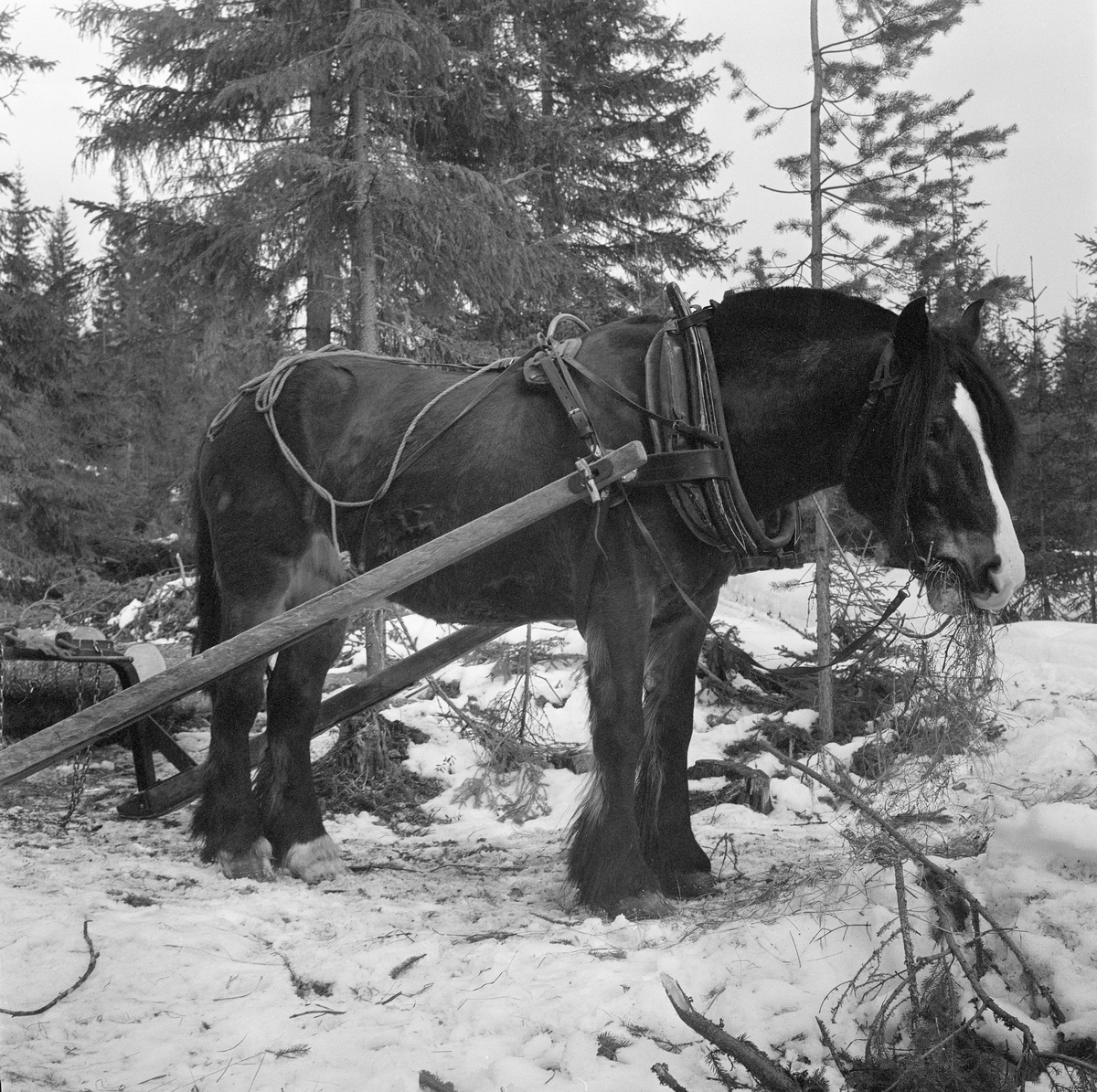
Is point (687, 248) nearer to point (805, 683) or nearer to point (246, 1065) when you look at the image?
point (805, 683)

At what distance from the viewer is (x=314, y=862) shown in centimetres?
406

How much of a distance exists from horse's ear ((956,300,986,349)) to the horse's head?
7 centimetres

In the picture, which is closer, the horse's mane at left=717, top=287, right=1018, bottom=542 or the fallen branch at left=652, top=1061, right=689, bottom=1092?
the fallen branch at left=652, top=1061, right=689, bottom=1092

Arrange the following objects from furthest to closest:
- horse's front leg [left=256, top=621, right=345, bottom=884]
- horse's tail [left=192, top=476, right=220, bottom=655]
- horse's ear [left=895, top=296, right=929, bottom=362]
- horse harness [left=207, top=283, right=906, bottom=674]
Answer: horse's tail [left=192, top=476, right=220, bottom=655], horse's front leg [left=256, top=621, right=345, bottom=884], horse harness [left=207, top=283, right=906, bottom=674], horse's ear [left=895, top=296, right=929, bottom=362]

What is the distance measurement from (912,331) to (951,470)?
0.44m

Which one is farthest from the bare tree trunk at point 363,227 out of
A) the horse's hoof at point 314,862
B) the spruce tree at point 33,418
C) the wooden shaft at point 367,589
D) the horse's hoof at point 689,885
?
the spruce tree at point 33,418

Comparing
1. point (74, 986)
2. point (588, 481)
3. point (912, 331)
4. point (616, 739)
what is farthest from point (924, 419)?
point (74, 986)

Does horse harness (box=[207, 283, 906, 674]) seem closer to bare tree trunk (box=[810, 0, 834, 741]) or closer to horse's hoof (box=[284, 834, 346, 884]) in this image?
horse's hoof (box=[284, 834, 346, 884])

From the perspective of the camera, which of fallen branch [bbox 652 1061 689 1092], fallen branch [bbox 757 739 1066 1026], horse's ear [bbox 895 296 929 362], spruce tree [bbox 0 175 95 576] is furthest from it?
spruce tree [bbox 0 175 95 576]

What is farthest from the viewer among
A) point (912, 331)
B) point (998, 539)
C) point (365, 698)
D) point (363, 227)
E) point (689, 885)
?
point (363, 227)

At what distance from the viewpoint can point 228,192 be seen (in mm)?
7727

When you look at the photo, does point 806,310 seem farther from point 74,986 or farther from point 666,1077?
point 74,986

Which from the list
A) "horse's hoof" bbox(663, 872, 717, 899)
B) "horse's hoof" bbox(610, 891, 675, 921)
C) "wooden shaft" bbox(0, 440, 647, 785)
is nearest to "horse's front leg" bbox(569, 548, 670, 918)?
"horse's hoof" bbox(610, 891, 675, 921)

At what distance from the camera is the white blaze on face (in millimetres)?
2725
